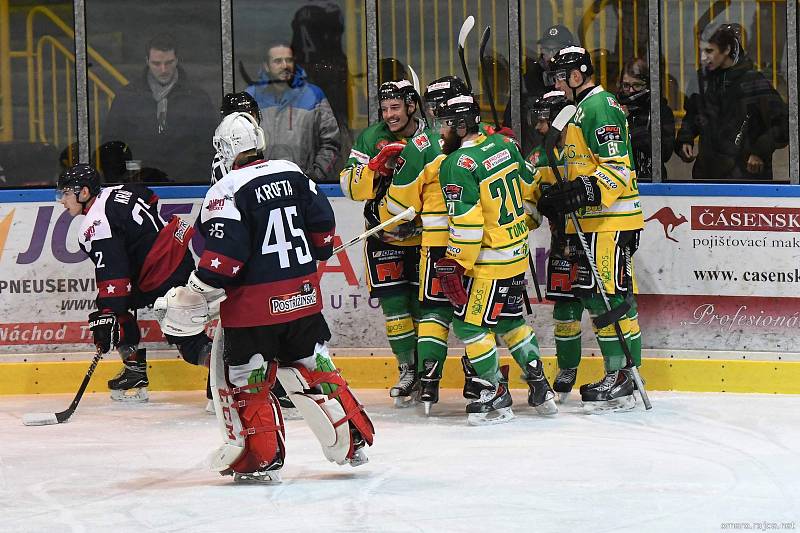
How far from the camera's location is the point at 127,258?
20.9ft

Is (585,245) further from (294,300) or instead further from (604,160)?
(294,300)

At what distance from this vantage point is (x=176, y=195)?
6969 mm

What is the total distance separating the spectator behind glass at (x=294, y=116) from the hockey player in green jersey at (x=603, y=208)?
164 centimetres

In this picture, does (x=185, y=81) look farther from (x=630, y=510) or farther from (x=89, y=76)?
(x=630, y=510)

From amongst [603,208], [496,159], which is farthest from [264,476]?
[603,208]

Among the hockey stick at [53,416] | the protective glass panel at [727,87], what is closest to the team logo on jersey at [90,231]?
the hockey stick at [53,416]

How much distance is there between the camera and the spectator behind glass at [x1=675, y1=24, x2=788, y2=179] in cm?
692

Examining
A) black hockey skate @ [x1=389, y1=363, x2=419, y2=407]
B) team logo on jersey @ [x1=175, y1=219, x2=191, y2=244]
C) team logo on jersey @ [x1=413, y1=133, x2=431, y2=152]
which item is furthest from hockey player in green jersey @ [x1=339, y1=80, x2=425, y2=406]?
team logo on jersey @ [x1=175, y1=219, x2=191, y2=244]

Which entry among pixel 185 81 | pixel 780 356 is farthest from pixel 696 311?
pixel 185 81

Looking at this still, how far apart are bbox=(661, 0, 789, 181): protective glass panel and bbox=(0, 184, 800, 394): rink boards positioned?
0.54 meters

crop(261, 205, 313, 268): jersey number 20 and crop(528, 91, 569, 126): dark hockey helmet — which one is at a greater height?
crop(528, 91, 569, 126): dark hockey helmet

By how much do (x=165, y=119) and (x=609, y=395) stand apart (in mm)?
2996

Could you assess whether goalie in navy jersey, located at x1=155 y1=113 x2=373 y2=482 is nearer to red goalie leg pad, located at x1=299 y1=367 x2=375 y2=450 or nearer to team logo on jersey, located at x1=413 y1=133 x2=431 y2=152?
red goalie leg pad, located at x1=299 y1=367 x2=375 y2=450

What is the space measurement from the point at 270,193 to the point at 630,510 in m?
1.60
